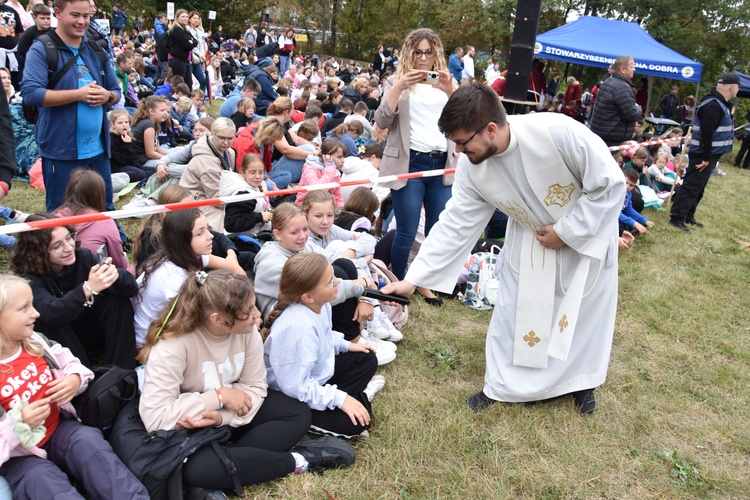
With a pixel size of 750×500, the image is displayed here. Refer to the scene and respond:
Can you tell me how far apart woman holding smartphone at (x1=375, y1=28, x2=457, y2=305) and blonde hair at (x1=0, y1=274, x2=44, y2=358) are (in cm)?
267

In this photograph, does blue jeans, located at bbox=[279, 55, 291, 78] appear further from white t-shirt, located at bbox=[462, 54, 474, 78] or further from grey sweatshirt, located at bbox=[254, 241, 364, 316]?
grey sweatshirt, located at bbox=[254, 241, 364, 316]

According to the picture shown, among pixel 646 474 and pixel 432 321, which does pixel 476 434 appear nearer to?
pixel 646 474

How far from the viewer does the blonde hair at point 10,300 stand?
2266mm

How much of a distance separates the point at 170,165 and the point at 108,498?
15.1 ft

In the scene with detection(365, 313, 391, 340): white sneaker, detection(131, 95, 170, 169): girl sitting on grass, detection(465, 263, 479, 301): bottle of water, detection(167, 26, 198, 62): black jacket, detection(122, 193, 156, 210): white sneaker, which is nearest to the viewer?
detection(365, 313, 391, 340): white sneaker

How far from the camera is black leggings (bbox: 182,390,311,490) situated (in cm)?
250

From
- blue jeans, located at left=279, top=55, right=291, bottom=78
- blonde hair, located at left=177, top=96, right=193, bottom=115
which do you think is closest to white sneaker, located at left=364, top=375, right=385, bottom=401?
blonde hair, located at left=177, top=96, right=193, bottom=115

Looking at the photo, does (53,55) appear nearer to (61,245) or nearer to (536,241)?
(61,245)

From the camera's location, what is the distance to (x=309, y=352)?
118 inches

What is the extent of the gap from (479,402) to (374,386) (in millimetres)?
623

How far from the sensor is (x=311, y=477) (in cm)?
274

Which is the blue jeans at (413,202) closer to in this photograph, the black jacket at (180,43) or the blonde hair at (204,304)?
the blonde hair at (204,304)

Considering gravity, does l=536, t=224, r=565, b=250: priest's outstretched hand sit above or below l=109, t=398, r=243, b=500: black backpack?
above

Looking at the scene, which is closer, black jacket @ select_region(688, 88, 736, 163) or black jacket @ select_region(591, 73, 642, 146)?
black jacket @ select_region(688, 88, 736, 163)
